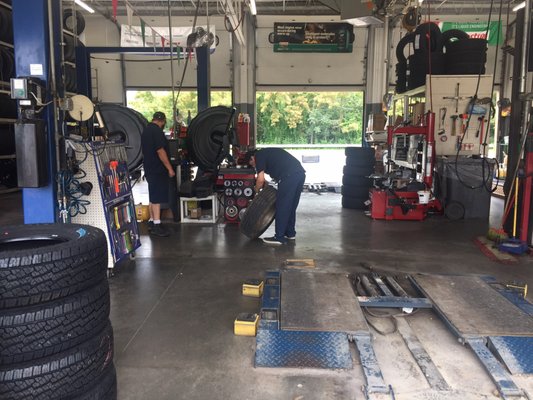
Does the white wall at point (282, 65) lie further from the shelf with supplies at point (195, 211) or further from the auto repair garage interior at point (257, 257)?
the shelf with supplies at point (195, 211)

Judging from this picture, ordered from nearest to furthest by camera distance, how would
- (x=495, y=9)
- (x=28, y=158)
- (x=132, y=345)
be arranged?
(x=132, y=345) < (x=28, y=158) < (x=495, y=9)

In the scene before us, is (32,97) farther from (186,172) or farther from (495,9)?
(495,9)

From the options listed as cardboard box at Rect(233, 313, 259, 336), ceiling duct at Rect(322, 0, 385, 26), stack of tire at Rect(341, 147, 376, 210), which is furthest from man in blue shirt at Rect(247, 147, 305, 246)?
stack of tire at Rect(341, 147, 376, 210)

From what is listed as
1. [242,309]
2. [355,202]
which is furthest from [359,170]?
[242,309]

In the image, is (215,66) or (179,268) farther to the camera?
(215,66)

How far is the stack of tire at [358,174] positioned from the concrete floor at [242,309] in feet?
4.38

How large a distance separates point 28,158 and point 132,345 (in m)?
1.81

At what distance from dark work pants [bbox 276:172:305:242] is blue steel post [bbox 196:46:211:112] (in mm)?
3008

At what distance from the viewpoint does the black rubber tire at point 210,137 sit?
7.63 meters

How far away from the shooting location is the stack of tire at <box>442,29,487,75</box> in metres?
7.67

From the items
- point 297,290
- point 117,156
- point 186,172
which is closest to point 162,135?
point 117,156

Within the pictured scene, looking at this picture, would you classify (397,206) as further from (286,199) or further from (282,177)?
(282,177)

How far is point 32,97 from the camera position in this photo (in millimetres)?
3820

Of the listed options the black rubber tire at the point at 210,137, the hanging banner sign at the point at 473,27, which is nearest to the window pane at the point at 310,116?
the hanging banner sign at the point at 473,27
